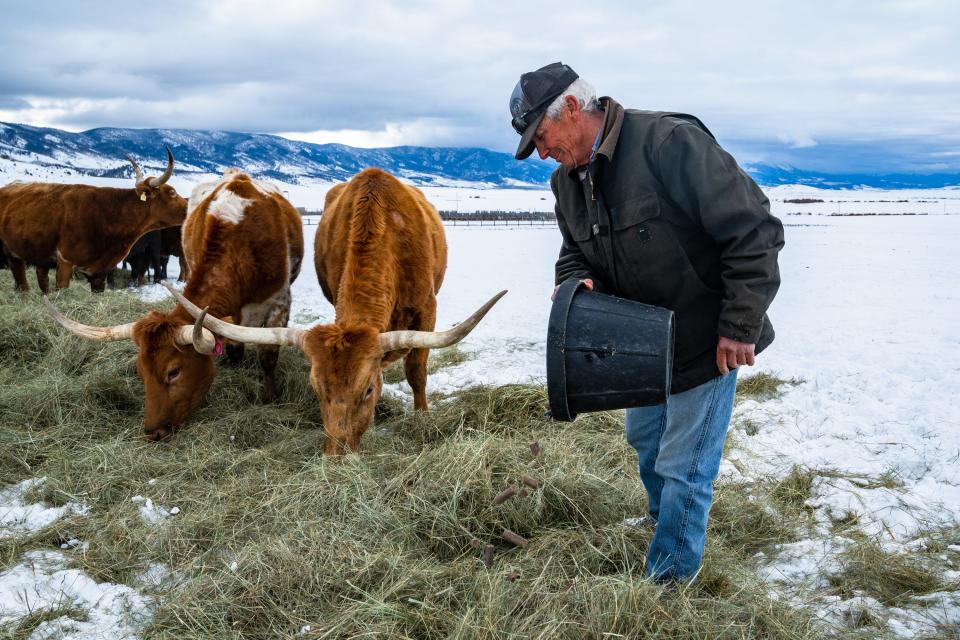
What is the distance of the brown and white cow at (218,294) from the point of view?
5051mm

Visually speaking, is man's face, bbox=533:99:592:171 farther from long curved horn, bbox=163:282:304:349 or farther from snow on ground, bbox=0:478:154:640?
snow on ground, bbox=0:478:154:640

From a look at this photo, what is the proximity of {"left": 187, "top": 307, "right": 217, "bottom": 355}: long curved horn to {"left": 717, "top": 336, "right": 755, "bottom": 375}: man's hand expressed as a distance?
3717 mm

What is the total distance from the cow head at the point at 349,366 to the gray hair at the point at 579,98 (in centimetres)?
156

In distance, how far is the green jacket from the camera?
8.05 feet

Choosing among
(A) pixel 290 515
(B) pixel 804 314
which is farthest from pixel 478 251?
(A) pixel 290 515

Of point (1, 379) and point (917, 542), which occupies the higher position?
point (917, 542)

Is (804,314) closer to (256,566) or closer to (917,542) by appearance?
(917,542)

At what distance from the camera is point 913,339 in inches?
328

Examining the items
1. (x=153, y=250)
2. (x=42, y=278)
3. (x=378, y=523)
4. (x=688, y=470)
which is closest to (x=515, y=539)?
(x=378, y=523)

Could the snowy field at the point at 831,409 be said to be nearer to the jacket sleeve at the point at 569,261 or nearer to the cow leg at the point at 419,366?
the cow leg at the point at 419,366

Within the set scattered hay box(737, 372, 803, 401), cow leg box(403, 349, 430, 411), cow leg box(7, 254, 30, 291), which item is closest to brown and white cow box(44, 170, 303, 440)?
cow leg box(403, 349, 430, 411)

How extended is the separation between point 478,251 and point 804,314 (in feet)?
51.6

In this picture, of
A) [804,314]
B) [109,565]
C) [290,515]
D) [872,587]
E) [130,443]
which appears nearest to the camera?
[872,587]

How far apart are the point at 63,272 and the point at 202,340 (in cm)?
704
